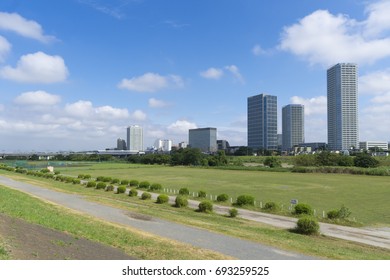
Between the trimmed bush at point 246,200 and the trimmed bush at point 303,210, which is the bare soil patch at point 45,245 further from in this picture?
the trimmed bush at point 246,200

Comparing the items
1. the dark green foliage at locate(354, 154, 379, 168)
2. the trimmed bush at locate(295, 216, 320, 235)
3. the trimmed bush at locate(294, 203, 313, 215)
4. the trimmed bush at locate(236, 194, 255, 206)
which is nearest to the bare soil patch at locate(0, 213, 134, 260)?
the trimmed bush at locate(295, 216, 320, 235)

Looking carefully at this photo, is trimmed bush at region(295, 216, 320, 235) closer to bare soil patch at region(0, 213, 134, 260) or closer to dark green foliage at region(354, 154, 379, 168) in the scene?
bare soil patch at region(0, 213, 134, 260)

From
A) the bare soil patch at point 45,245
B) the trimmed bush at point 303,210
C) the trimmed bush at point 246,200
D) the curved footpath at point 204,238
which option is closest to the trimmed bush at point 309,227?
the curved footpath at point 204,238

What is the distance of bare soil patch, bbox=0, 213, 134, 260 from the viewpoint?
32.6ft

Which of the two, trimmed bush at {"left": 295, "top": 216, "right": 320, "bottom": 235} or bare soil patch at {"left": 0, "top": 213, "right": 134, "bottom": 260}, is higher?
bare soil patch at {"left": 0, "top": 213, "right": 134, "bottom": 260}

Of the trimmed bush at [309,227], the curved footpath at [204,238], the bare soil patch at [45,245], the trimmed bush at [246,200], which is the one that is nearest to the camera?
the bare soil patch at [45,245]

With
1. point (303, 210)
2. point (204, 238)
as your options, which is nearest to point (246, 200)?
point (303, 210)

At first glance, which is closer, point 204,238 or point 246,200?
point 204,238

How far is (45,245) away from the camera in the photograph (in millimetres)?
10891

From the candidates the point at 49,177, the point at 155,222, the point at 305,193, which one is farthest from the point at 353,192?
the point at 49,177

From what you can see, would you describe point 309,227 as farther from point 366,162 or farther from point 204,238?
point 366,162

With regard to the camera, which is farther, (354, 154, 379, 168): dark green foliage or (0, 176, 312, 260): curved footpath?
(354, 154, 379, 168): dark green foliage

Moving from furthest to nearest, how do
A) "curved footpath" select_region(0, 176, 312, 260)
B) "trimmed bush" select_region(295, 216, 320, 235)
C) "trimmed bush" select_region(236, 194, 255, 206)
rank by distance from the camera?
1. "trimmed bush" select_region(236, 194, 255, 206)
2. "trimmed bush" select_region(295, 216, 320, 235)
3. "curved footpath" select_region(0, 176, 312, 260)

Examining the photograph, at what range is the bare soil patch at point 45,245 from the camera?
9922mm
